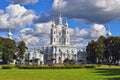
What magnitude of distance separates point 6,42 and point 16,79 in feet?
317

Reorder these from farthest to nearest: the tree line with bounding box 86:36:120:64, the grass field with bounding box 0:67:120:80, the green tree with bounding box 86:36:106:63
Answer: the tree line with bounding box 86:36:120:64, the green tree with bounding box 86:36:106:63, the grass field with bounding box 0:67:120:80

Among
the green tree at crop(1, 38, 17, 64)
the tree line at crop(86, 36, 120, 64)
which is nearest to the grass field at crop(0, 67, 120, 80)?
the green tree at crop(1, 38, 17, 64)

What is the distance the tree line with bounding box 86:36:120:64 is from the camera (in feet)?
477

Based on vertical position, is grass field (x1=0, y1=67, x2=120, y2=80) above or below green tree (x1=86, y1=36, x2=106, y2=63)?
below

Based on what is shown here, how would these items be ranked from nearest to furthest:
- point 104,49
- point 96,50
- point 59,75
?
point 59,75
point 96,50
point 104,49

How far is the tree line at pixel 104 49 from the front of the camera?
14525cm

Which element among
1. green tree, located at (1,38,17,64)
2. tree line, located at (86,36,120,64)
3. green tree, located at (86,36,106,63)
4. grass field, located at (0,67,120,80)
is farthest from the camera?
tree line, located at (86,36,120,64)

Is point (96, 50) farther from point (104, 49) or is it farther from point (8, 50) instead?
point (8, 50)

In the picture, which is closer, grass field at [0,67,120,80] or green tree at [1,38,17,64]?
grass field at [0,67,120,80]

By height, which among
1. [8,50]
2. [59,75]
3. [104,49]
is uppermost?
[104,49]

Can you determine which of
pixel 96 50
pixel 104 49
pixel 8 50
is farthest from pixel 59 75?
pixel 104 49

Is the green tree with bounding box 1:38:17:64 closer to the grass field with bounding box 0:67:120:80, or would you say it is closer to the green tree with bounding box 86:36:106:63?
the green tree with bounding box 86:36:106:63

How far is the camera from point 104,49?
148750 millimetres

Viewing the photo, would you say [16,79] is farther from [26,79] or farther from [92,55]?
[92,55]
